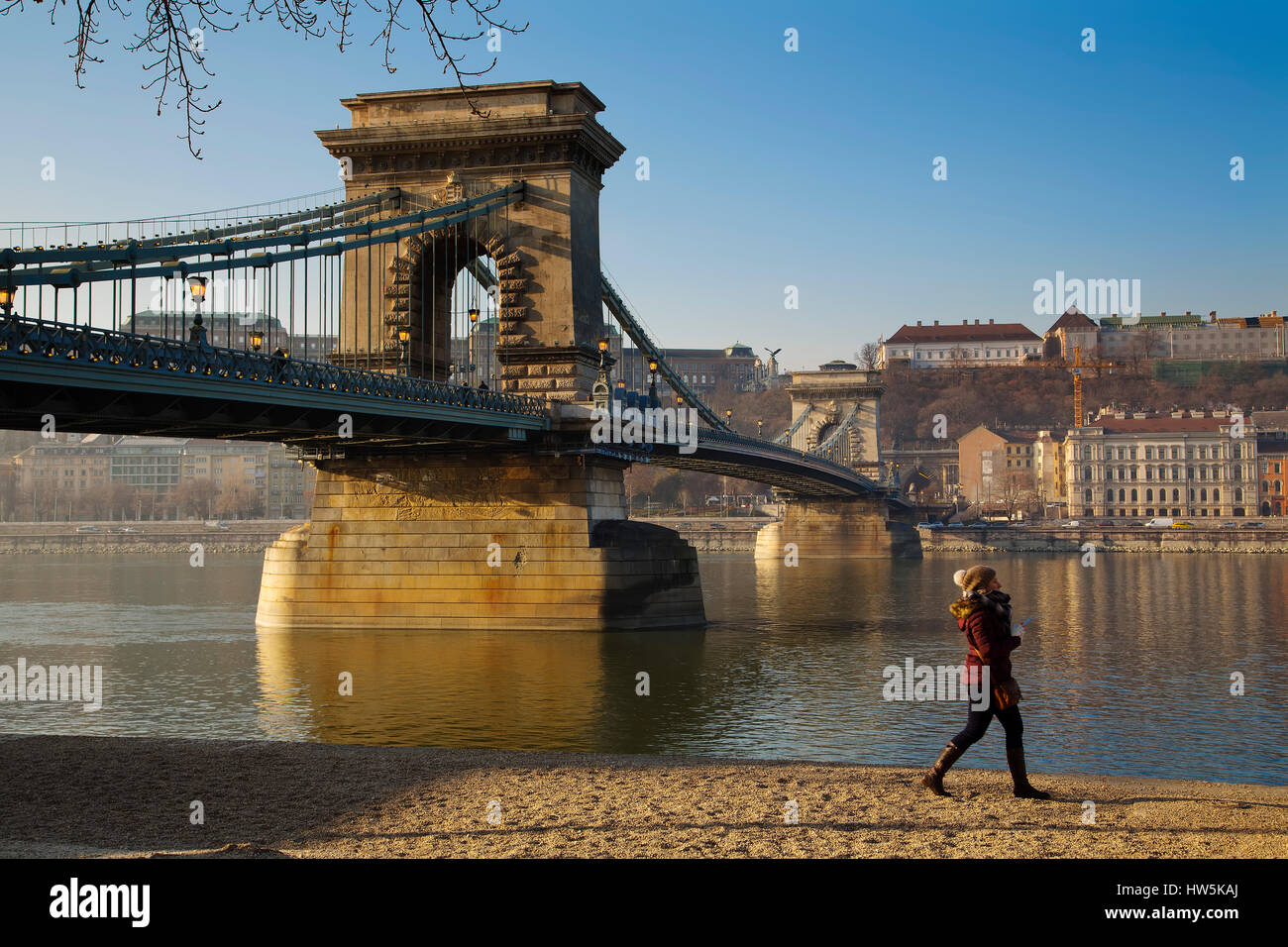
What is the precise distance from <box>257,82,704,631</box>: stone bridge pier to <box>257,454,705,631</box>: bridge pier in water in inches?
1.9

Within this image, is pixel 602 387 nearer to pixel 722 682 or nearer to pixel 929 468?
pixel 722 682

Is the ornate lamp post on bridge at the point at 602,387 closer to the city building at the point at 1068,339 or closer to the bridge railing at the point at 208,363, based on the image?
the bridge railing at the point at 208,363

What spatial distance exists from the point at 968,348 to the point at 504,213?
6487 inches

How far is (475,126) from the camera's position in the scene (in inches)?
1431

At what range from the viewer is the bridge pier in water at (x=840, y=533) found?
9150 cm

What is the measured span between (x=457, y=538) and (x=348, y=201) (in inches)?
443

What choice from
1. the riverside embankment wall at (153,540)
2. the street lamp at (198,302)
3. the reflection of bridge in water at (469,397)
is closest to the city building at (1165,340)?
the riverside embankment wall at (153,540)

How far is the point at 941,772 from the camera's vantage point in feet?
34.9

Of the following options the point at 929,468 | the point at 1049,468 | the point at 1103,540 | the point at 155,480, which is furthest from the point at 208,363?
the point at 929,468
